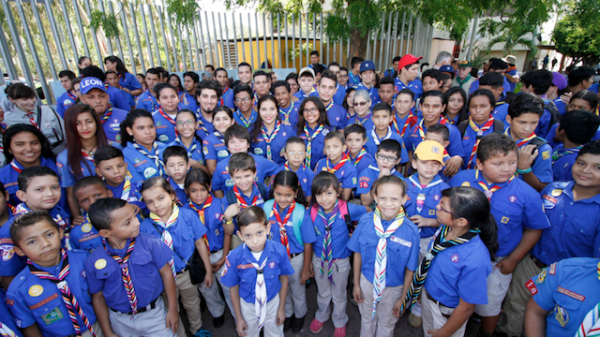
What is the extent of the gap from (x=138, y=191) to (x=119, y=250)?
90 cm

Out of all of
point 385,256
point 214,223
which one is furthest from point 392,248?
point 214,223

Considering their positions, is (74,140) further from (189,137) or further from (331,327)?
(331,327)

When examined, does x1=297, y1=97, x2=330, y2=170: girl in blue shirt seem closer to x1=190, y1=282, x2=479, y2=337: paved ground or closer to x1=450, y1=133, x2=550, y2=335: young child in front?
x1=190, y1=282, x2=479, y2=337: paved ground

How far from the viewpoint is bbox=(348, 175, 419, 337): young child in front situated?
2.16 metres

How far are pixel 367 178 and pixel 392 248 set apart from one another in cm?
92

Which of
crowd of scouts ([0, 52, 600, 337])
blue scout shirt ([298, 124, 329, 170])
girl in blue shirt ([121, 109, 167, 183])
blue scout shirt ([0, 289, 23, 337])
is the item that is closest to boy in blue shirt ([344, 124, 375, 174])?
crowd of scouts ([0, 52, 600, 337])

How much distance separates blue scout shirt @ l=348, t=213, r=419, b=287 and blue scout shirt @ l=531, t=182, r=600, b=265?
3.42 ft

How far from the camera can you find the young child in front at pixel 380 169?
2.89m

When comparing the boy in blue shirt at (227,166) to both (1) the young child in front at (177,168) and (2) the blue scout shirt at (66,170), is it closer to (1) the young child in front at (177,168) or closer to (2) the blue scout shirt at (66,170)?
(1) the young child in front at (177,168)

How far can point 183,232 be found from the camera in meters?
2.40

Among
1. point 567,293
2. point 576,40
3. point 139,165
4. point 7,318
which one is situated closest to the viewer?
point 567,293

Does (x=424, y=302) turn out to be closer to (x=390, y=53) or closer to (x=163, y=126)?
(x=163, y=126)

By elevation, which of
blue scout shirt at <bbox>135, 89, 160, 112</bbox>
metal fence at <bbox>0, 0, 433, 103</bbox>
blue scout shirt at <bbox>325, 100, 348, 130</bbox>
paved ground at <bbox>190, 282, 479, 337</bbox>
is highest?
metal fence at <bbox>0, 0, 433, 103</bbox>

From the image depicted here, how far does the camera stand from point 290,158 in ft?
9.82
